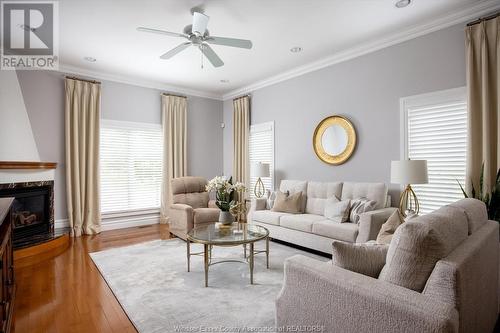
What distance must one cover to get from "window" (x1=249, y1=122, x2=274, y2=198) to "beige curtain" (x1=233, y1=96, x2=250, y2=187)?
0.43ft

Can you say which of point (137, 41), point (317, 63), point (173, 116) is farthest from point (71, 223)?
point (317, 63)

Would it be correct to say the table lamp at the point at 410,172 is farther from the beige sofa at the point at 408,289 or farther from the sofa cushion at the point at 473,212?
the beige sofa at the point at 408,289

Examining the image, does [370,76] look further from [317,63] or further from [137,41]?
[137,41]

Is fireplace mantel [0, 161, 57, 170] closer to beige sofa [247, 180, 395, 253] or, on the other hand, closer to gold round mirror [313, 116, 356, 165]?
beige sofa [247, 180, 395, 253]

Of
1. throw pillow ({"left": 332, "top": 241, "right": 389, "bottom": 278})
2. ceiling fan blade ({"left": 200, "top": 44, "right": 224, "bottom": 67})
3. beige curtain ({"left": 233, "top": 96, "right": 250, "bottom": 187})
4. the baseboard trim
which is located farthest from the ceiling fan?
the baseboard trim

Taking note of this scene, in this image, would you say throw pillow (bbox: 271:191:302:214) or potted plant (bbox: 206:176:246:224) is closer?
potted plant (bbox: 206:176:246:224)

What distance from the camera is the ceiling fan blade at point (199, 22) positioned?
3.04 meters

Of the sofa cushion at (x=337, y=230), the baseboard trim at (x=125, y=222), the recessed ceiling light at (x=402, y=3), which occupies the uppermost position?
the recessed ceiling light at (x=402, y=3)

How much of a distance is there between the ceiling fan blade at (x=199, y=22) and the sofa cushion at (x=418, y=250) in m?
2.84

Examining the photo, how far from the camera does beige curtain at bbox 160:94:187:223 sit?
6078 mm

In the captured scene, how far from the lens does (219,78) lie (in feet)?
18.9

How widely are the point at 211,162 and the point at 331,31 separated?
4156 millimetres

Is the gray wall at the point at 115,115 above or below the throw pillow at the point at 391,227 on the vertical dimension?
above

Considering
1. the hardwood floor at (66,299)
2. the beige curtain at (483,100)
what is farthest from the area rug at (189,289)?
the beige curtain at (483,100)
